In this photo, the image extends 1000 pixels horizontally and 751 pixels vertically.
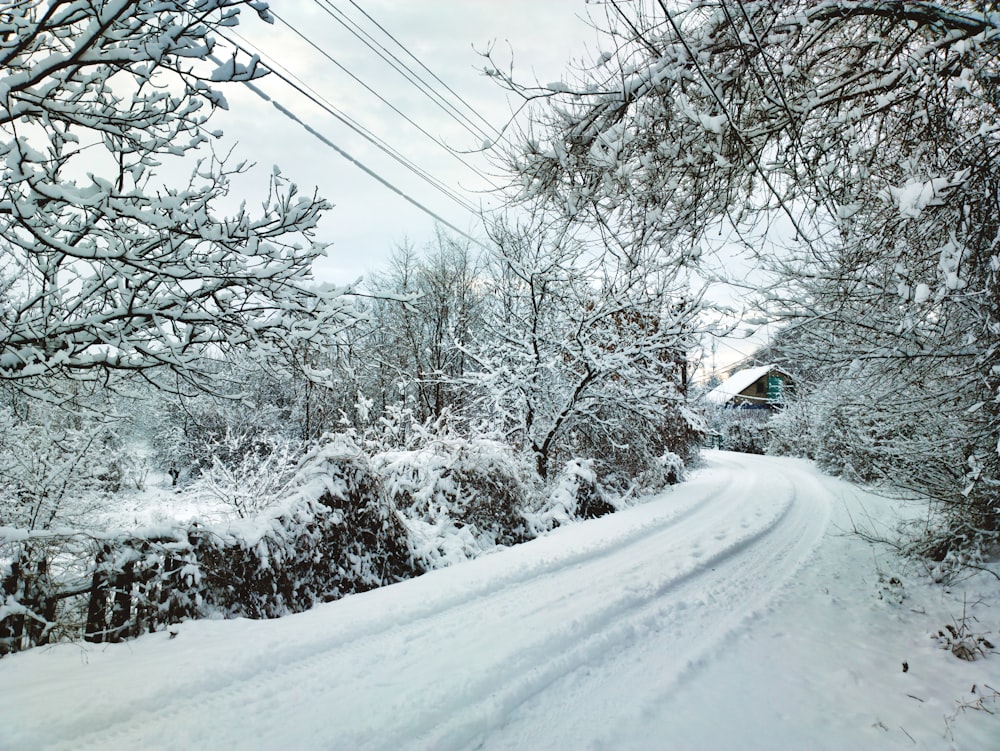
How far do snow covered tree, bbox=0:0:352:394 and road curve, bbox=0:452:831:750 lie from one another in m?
2.05

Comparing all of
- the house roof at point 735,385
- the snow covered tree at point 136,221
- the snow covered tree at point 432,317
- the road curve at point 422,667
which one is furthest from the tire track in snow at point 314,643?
the house roof at point 735,385

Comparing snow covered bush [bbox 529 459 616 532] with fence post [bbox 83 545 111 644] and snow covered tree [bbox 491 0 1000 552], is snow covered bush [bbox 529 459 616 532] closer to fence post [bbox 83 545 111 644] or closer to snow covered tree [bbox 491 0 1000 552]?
snow covered tree [bbox 491 0 1000 552]

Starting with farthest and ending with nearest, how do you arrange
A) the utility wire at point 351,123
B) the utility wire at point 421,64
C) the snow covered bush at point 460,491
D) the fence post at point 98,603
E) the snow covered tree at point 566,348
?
the snow covered tree at point 566,348 < the snow covered bush at point 460,491 < the utility wire at point 421,64 < the utility wire at point 351,123 < the fence post at point 98,603

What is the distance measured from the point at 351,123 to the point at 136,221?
14.4ft

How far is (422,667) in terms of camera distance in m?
3.37

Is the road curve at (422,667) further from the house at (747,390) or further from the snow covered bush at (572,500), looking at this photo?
the house at (747,390)

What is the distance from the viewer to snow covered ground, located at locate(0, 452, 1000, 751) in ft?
8.80

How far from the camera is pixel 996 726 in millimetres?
2854

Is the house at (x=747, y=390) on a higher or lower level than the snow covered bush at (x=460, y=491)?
higher

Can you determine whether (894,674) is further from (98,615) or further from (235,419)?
(235,419)

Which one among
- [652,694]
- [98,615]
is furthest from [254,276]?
[652,694]

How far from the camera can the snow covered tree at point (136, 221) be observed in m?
2.76

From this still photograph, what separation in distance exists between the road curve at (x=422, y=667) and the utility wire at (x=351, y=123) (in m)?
5.11

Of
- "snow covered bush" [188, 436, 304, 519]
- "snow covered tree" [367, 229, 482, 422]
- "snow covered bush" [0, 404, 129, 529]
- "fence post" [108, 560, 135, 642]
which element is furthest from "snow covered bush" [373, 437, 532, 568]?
"snow covered tree" [367, 229, 482, 422]
